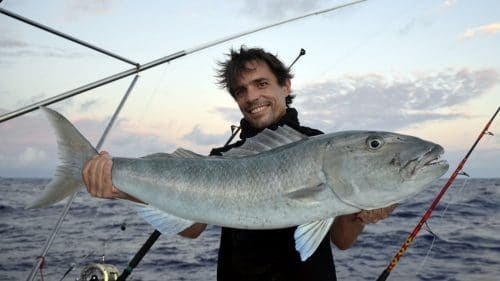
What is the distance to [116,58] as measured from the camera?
185 inches

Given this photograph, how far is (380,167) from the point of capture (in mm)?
2703

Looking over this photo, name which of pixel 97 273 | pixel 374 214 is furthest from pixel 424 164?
pixel 97 273

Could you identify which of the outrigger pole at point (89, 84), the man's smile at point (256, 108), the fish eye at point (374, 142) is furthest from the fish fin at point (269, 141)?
the outrigger pole at point (89, 84)

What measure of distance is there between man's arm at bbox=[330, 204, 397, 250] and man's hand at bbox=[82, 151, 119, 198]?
1776mm

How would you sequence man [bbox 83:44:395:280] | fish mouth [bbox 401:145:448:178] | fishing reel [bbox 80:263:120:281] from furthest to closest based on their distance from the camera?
fishing reel [bbox 80:263:120:281] → man [bbox 83:44:395:280] → fish mouth [bbox 401:145:448:178]

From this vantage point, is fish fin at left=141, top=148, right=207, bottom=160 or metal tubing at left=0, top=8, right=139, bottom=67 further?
metal tubing at left=0, top=8, right=139, bottom=67

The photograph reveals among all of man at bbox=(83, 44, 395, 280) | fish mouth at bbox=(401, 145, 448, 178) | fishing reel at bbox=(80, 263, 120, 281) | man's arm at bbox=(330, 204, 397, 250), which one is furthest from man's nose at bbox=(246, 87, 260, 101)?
fishing reel at bbox=(80, 263, 120, 281)

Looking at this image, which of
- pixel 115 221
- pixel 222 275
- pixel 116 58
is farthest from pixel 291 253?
pixel 115 221

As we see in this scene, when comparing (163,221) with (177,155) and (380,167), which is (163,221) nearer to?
(177,155)

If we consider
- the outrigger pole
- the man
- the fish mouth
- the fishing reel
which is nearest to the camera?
the fish mouth

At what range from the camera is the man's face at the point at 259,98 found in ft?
13.9

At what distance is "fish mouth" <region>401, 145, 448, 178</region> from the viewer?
8.59 feet

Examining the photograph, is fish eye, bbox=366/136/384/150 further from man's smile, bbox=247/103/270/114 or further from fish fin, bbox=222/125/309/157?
man's smile, bbox=247/103/270/114

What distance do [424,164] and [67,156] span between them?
7.89 ft
